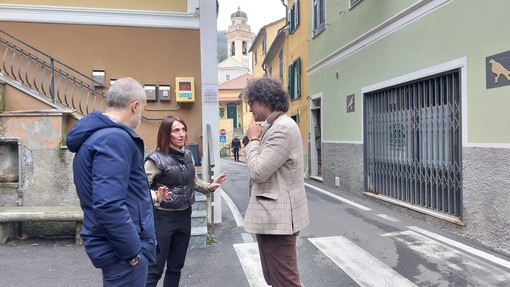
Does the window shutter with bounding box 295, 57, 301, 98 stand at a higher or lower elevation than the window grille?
higher

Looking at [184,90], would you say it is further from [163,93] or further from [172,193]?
[172,193]

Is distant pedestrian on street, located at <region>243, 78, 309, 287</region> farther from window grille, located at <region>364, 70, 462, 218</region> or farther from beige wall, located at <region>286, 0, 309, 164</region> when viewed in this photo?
beige wall, located at <region>286, 0, 309, 164</region>

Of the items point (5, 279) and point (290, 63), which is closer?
point (5, 279)

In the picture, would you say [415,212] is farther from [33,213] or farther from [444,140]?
[33,213]

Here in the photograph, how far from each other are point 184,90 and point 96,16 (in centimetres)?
200

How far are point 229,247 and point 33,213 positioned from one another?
2.62 meters

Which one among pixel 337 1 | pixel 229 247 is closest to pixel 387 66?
pixel 337 1

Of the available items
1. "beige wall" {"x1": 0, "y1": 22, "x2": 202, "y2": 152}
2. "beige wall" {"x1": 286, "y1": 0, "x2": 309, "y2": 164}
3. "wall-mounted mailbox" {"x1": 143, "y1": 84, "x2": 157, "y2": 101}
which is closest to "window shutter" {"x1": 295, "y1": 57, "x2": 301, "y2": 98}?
"beige wall" {"x1": 286, "y1": 0, "x2": 309, "y2": 164}

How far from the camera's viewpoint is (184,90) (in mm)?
6559

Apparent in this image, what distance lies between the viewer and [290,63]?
1606cm

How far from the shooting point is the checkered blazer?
7.88 feet

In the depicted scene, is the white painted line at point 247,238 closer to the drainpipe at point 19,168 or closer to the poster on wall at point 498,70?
the drainpipe at point 19,168

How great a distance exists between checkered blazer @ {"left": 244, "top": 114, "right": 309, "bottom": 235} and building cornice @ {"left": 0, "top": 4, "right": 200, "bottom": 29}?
4.86 metres

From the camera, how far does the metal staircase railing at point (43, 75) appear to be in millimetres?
6293
